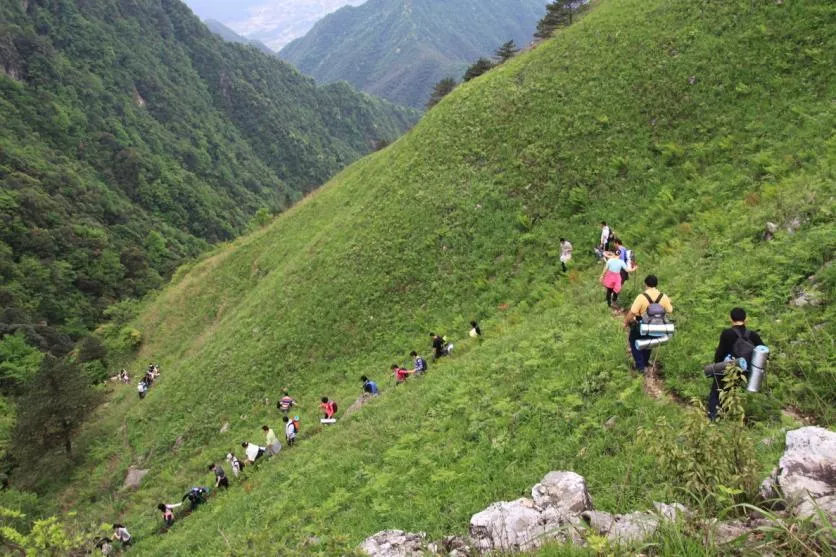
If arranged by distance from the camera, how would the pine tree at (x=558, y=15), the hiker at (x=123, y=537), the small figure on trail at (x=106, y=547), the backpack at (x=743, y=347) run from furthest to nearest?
the pine tree at (x=558, y=15) < the hiker at (x=123, y=537) < the small figure on trail at (x=106, y=547) < the backpack at (x=743, y=347)

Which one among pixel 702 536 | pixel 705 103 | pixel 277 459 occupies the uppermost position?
pixel 705 103

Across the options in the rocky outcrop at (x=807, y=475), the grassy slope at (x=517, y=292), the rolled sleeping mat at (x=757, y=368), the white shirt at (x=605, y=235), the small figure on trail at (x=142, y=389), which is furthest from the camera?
the small figure on trail at (x=142, y=389)

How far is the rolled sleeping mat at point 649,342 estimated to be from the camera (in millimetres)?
8953

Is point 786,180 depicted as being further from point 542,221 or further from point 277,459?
point 277,459

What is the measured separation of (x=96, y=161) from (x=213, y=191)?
3649 cm

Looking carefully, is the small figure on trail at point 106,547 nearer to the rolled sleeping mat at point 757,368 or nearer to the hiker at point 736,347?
the hiker at point 736,347

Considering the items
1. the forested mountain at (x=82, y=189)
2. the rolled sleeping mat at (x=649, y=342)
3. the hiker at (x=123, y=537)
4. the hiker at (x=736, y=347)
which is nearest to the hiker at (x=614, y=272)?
the rolled sleeping mat at (x=649, y=342)

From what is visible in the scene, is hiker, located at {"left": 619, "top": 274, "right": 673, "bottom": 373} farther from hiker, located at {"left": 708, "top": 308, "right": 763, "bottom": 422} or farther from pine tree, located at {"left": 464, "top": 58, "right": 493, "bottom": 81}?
pine tree, located at {"left": 464, "top": 58, "right": 493, "bottom": 81}

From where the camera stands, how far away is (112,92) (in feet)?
630

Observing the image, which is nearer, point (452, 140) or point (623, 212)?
point (623, 212)

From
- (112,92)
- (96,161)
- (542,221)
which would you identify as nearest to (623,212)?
(542,221)

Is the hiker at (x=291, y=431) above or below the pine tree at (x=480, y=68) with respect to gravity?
below

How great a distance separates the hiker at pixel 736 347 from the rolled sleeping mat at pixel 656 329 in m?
1.42

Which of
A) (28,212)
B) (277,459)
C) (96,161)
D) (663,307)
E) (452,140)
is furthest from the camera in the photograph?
(96,161)
